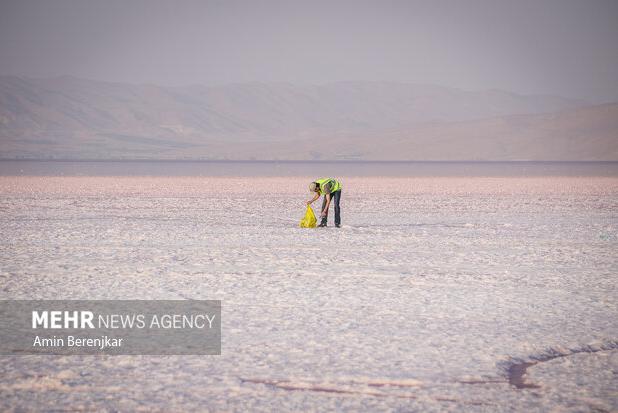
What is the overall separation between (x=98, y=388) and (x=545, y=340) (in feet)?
11.3

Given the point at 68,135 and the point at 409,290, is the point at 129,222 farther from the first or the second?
the point at 68,135

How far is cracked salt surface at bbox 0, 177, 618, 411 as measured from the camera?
5.26 m

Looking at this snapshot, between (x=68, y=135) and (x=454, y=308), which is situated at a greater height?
(x=68, y=135)

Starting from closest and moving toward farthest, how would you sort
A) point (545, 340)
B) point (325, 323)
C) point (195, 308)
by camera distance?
point (545, 340) < point (325, 323) < point (195, 308)

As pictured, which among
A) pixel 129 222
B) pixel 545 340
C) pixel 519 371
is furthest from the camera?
pixel 129 222

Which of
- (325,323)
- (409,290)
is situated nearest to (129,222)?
(409,290)

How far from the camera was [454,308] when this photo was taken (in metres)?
7.87

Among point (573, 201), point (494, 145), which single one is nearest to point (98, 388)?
point (573, 201)

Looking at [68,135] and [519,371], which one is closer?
[519,371]

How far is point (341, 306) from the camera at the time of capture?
7879 mm

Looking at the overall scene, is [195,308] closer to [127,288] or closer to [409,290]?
[127,288]

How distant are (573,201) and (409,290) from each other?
1694 cm

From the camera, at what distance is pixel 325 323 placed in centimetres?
714

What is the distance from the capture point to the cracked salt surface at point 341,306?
207 inches
